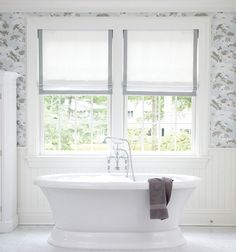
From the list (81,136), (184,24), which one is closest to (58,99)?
(81,136)

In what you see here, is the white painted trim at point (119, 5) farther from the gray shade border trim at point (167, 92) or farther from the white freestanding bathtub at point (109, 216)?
the white freestanding bathtub at point (109, 216)

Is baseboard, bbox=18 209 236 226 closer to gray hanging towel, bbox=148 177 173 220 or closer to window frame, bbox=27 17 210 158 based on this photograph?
window frame, bbox=27 17 210 158

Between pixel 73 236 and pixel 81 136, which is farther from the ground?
pixel 81 136

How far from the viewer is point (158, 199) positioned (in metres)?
5.00

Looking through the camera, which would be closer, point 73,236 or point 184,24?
point 73,236

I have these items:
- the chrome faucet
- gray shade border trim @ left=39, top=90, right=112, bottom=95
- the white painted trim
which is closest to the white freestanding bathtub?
the chrome faucet

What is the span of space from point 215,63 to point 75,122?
6.17 feet

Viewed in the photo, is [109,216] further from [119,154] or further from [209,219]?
[209,219]

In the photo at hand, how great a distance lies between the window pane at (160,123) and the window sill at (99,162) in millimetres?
225

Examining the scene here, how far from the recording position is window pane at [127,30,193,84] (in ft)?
20.8

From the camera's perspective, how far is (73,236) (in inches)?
208

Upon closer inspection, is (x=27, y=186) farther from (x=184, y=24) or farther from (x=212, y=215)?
(x=184, y=24)

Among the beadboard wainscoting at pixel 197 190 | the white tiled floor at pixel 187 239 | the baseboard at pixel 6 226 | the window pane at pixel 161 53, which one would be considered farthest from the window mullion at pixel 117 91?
the baseboard at pixel 6 226

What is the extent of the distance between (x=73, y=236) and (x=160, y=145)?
1.82 meters
